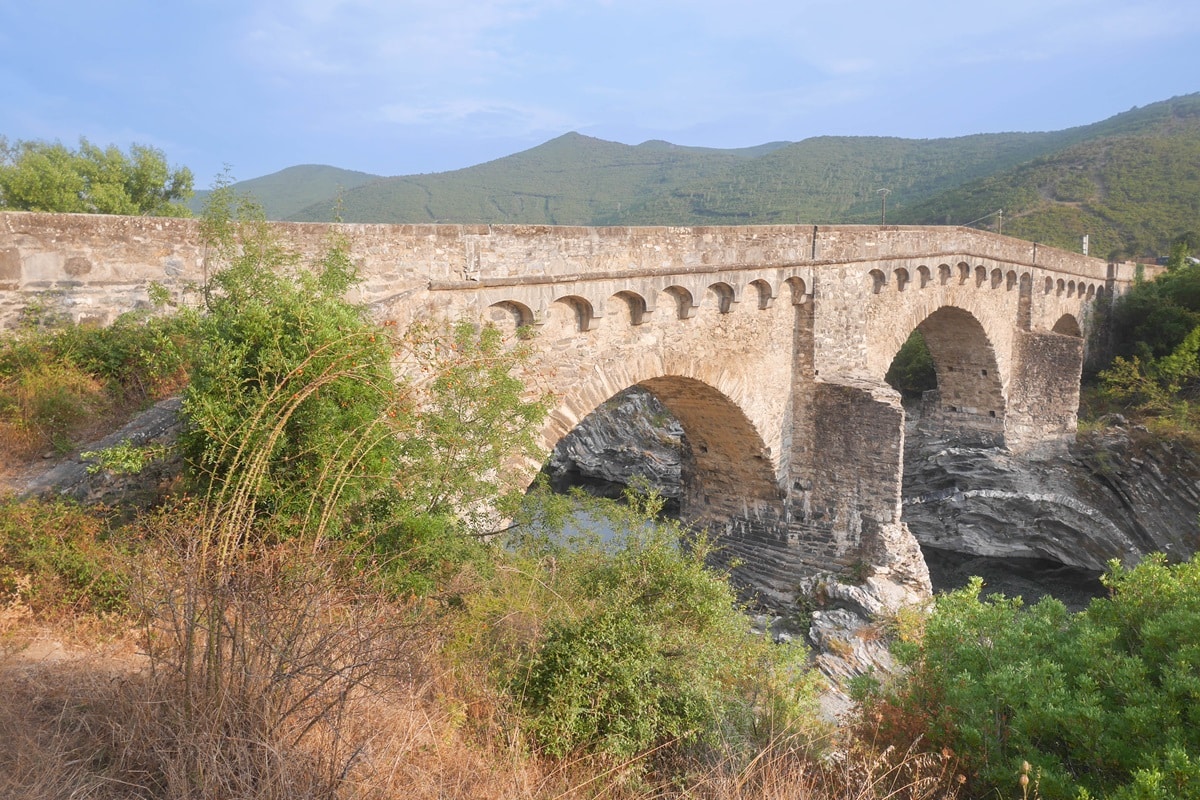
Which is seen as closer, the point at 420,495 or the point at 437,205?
the point at 420,495

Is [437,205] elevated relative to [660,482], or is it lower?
elevated

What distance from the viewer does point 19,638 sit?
405 centimetres

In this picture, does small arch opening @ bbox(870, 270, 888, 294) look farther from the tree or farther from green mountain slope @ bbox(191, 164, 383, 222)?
green mountain slope @ bbox(191, 164, 383, 222)

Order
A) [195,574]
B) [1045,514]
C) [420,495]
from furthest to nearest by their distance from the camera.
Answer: [1045,514], [420,495], [195,574]

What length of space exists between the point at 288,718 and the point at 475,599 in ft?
5.77

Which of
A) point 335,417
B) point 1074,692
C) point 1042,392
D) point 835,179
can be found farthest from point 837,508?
point 835,179

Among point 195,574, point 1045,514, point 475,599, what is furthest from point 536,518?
point 1045,514

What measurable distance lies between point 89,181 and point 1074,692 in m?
17.9

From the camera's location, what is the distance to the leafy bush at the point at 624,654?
4.77m

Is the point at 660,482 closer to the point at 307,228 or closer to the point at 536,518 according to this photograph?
the point at 536,518

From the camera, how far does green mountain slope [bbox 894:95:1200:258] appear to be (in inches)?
1359

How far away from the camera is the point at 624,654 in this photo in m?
5.07

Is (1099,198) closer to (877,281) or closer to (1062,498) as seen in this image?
(1062,498)

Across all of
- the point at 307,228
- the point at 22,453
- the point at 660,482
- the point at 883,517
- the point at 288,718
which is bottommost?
the point at 660,482
